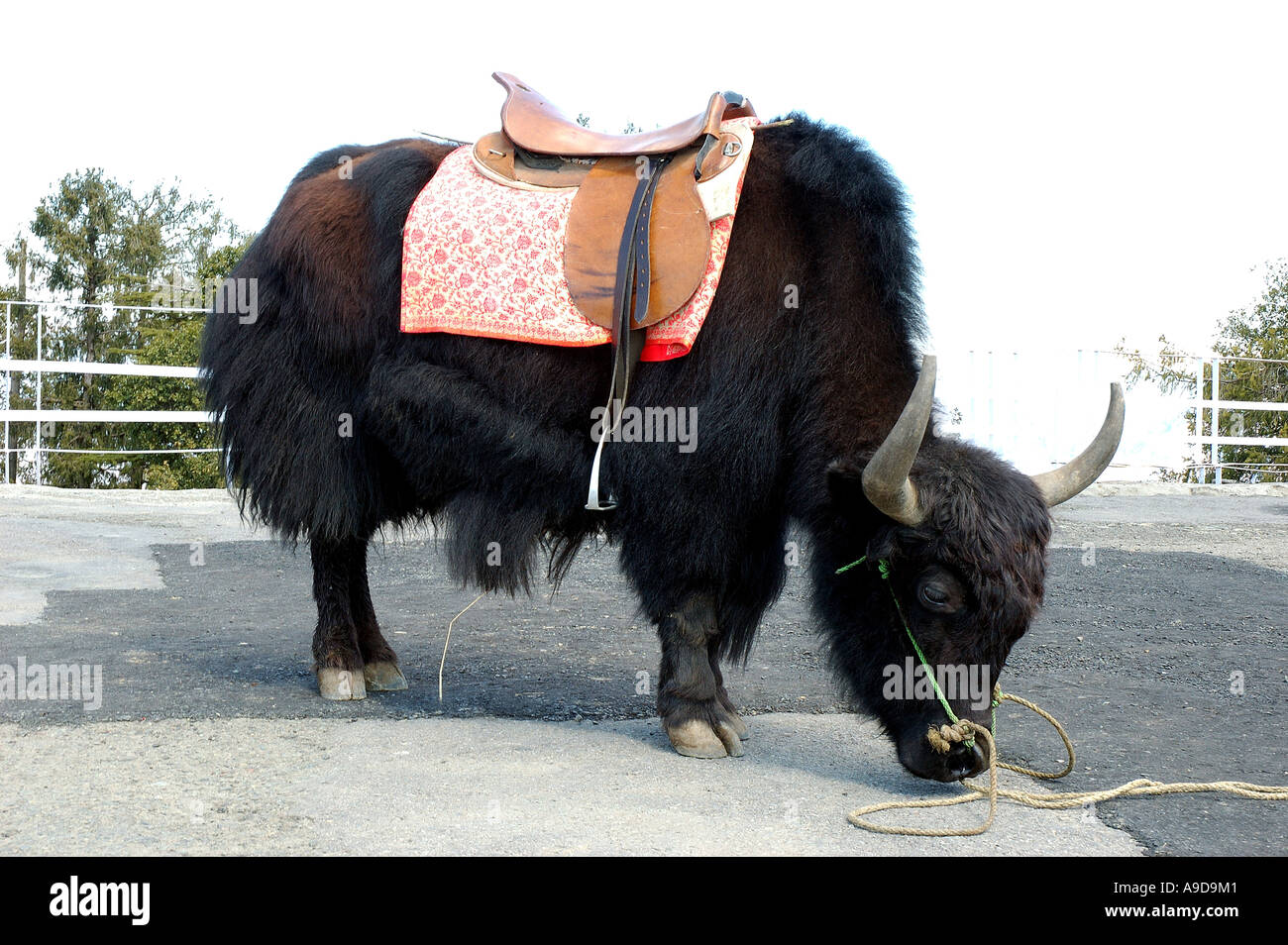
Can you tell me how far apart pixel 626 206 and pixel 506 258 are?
18.5 inches

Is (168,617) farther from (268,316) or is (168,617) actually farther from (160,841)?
(160,841)

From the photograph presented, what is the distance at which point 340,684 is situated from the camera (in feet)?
15.4

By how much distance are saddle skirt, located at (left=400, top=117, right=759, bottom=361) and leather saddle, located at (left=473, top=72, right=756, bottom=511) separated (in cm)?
4

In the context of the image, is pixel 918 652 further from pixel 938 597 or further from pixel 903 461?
pixel 903 461

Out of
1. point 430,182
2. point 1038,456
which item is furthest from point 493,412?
point 1038,456

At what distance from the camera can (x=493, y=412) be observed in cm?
437

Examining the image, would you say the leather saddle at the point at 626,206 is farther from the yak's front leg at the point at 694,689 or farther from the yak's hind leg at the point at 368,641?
the yak's hind leg at the point at 368,641

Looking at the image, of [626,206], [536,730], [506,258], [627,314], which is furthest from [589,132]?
[536,730]

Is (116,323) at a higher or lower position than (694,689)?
higher

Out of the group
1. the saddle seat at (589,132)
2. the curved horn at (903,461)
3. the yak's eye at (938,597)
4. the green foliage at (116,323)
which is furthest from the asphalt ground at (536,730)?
the green foliage at (116,323)

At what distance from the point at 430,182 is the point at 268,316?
2.85ft

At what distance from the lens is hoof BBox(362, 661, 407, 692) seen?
4918 millimetres

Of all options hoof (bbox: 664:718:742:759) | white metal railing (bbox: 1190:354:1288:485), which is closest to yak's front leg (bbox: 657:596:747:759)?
hoof (bbox: 664:718:742:759)

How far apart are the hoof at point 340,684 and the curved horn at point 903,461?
223 cm
